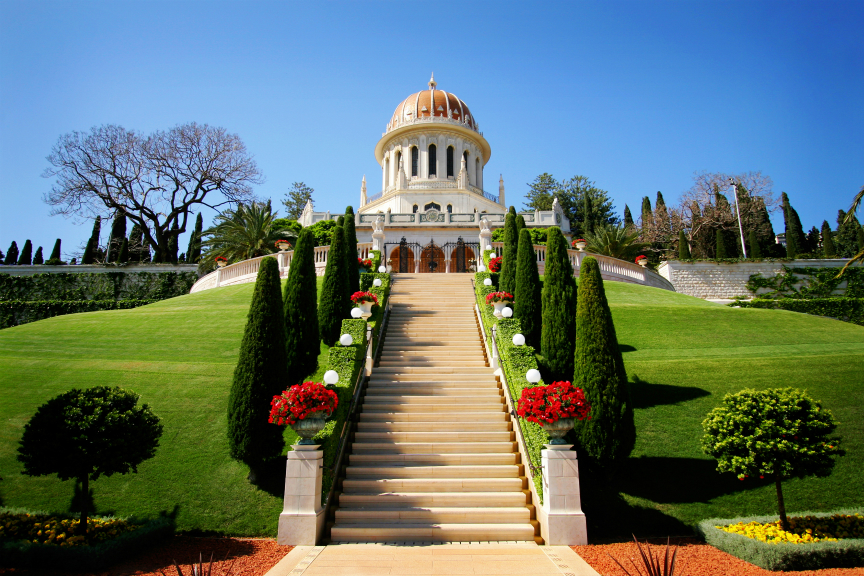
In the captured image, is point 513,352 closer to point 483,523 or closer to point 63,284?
point 483,523

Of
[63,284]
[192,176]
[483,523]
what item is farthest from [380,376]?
[192,176]

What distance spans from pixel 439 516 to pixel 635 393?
252 inches

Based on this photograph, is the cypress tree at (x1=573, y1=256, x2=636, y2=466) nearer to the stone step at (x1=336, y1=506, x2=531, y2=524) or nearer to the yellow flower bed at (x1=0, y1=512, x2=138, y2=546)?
the stone step at (x1=336, y1=506, x2=531, y2=524)

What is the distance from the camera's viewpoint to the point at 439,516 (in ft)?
26.9

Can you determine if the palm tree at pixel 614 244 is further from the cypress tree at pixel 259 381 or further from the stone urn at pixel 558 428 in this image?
the cypress tree at pixel 259 381

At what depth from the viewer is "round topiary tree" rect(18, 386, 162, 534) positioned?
7.53m

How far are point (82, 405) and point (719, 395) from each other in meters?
13.1

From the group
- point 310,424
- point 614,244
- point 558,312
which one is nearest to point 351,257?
point 558,312

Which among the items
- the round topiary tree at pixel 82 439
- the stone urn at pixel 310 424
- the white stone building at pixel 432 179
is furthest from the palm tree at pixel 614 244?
the round topiary tree at pixel 82 439

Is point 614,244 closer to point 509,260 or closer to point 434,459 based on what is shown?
point 509,260

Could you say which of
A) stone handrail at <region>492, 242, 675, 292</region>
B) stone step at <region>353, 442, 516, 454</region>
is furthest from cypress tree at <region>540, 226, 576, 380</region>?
stone handrail at <region>492, 242, 675, 292</region>

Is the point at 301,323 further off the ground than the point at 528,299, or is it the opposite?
the point at 528,299

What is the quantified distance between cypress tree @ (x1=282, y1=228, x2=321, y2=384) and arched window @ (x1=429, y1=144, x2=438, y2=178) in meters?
38.5

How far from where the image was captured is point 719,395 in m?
11.6
